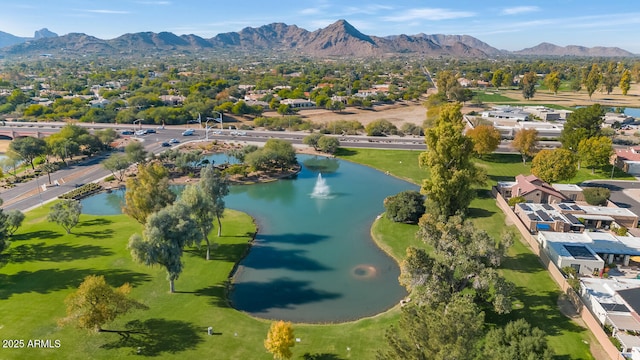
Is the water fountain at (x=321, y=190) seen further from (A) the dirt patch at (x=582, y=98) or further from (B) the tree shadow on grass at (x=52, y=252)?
(A) the dirt patch at (x=582, y=98)

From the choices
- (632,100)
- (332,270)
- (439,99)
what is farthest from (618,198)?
(632,100)

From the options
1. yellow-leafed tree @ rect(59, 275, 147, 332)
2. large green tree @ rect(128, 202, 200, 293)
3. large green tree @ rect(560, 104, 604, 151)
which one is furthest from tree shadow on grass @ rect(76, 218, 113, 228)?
large green tree @ rect(560, 104, 604, 151)

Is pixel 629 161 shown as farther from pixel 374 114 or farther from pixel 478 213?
pixel 374 114

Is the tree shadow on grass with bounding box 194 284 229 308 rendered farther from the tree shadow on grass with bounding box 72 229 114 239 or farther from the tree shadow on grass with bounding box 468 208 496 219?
the tree shadow on grass with bounding box 468 208 496 219

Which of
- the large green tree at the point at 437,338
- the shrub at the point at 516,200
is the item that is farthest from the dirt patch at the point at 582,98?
the large green tree at the point at 437,338

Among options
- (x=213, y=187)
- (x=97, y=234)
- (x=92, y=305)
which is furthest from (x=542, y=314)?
(x=97, y=234)

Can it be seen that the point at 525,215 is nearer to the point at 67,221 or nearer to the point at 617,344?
the point at 617,344
